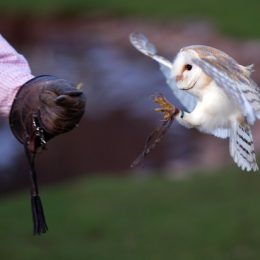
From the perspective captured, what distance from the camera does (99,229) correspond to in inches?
244

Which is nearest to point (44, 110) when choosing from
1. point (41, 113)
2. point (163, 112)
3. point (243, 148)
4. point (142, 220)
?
point (41, 113)

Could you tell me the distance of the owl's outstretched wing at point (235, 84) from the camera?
86.3 inches

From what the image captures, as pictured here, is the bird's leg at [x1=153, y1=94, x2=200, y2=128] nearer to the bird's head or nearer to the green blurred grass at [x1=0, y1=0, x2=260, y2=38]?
the bird's head

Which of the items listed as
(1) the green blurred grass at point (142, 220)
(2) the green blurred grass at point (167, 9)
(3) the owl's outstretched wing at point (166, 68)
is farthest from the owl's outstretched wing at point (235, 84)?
(2) the green blurred grass at point (167, 9)

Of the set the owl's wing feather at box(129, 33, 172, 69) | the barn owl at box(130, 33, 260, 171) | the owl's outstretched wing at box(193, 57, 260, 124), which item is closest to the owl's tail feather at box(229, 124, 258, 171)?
the barn owl at box(130, 33, 260, 171)

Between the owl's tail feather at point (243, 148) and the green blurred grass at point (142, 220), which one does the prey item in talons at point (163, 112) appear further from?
the green blurred grass at point (142, 220)

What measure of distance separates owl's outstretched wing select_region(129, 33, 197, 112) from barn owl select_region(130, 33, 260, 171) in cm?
16

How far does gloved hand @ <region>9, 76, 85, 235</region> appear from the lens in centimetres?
232

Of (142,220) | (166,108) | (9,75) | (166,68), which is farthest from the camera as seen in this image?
(142,220)

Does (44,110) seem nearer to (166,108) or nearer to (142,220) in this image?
(166,108)

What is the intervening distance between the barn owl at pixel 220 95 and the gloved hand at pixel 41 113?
28 centimetres

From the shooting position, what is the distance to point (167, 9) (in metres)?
14.5

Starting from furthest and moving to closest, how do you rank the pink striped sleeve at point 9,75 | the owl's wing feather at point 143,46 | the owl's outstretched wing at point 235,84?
1. the owl's wing feather at point 143,46
2. the pink striped sleeve at point 9,75
3. the owl's outstretched wing at point 235,84

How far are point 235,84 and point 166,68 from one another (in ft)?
1.40
